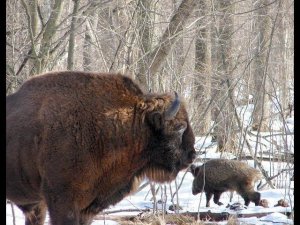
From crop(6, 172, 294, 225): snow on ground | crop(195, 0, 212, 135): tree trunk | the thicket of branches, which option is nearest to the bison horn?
crop(6, 172, 294, 225): snow on ground

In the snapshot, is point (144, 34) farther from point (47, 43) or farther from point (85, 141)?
point (85, 141)

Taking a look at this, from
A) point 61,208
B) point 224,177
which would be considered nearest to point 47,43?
point 224,177

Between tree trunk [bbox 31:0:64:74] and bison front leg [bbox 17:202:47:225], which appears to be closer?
bison front leg [bbox 17:202:47:225]

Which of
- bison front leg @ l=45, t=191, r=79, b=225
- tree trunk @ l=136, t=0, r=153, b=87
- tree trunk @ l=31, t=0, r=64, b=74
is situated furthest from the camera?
tree trunk @ l=136, t=0, r=153, b=87

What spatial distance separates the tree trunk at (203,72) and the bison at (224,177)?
→ 86cm

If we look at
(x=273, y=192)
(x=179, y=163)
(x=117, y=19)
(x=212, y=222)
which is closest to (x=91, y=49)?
(x=117, y=19)

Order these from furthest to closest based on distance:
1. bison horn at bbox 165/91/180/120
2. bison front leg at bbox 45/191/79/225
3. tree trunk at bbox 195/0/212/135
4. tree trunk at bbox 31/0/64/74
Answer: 1. tree trunk at bbox 195/0/212/135
2. tree trunk at bbox 31/0/64/74
3. bison horn at bbox 165/91/180/120
4. bison front leg at bbox 45/191/79/225

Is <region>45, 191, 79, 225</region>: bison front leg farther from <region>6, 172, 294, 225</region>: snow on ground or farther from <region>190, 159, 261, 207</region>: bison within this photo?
<region>190, 159, 261, 207</region>: bison

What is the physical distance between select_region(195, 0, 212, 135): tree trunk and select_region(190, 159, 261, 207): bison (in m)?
0.86

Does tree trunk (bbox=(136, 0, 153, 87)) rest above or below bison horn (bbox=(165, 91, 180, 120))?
above

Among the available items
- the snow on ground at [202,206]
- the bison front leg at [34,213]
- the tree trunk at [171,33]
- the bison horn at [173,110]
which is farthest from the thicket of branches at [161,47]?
the bison front leg at [34,213]

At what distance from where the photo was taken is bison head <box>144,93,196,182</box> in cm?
567

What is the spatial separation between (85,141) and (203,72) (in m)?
8.46

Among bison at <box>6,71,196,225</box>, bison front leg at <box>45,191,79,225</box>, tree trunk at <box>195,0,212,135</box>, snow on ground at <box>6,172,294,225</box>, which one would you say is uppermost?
tree trunk at <box>195,0,212,135</box>
